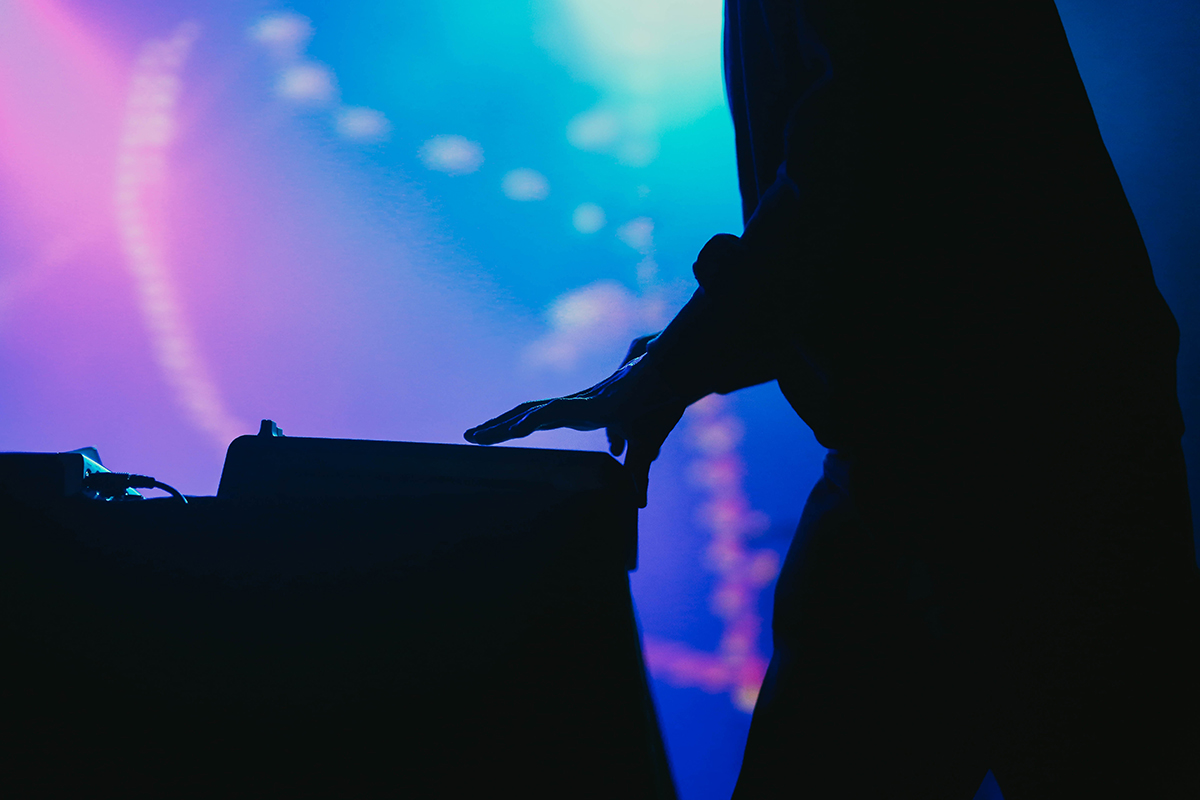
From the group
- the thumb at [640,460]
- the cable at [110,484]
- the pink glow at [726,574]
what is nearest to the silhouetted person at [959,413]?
the thumb at [640,460]

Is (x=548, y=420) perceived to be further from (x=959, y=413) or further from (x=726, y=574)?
(x=726, y=574)

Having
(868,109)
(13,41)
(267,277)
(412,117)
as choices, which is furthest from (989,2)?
(13,41)

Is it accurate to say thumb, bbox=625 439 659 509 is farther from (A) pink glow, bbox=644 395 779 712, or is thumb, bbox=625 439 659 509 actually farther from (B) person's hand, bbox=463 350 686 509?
(A) pink glow, bbox=644 395 779 712

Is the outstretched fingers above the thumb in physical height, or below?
above

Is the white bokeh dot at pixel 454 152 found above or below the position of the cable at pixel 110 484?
above

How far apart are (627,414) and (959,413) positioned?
0.30 meters

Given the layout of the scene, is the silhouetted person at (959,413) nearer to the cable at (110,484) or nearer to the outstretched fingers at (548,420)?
the outstretched fingers at (548,420)

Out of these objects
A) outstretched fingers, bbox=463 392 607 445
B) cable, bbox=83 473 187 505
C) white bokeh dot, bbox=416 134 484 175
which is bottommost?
cable, bbox=83 473 187 505

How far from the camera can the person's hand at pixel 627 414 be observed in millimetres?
545

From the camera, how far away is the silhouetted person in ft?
1.52

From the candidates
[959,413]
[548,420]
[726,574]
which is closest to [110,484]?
[548,420]

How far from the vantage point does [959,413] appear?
47 centimetres

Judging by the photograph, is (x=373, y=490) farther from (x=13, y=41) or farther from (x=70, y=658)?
(x=13, y=41)

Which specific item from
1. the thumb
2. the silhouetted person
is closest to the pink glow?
the silhouetted person
